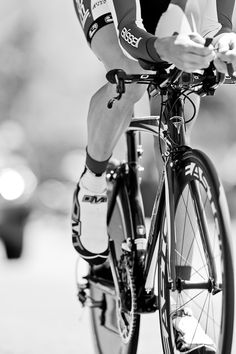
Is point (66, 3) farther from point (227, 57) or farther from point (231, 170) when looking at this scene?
point (227, 57)

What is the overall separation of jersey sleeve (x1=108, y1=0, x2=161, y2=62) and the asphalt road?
2115mm

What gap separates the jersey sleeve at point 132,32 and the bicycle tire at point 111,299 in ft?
3.78

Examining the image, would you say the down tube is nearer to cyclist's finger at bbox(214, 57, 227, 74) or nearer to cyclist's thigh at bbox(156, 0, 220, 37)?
cyclist's finger at bbox(214, 57, 227, 74)

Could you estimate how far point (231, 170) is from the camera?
436 inches

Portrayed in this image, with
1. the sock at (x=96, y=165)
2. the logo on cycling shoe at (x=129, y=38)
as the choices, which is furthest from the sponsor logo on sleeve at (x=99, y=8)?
the sock at (x=96, y=165)

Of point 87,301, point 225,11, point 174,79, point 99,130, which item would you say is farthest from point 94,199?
point 225,11

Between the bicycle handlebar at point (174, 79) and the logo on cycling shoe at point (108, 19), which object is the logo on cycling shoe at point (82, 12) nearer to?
the logo on cycling shoe at point (108, 19)

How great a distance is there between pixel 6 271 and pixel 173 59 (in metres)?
5.62

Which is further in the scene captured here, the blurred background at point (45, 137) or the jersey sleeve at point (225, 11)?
the blurred background at point (45, 137)

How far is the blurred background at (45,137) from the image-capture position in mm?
9336

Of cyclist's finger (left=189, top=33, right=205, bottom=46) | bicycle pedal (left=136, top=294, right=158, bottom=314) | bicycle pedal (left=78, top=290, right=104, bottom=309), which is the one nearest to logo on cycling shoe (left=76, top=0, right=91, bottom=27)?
cyclist's finger (left=189, top=33, right=205, bottom=46)

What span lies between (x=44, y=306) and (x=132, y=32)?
3.55 m

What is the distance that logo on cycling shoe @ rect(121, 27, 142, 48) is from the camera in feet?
13.4

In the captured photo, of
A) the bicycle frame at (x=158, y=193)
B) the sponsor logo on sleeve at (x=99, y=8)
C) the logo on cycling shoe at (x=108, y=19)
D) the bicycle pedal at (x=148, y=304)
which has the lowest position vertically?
the bicycle pedal at (x=148, y=304)
